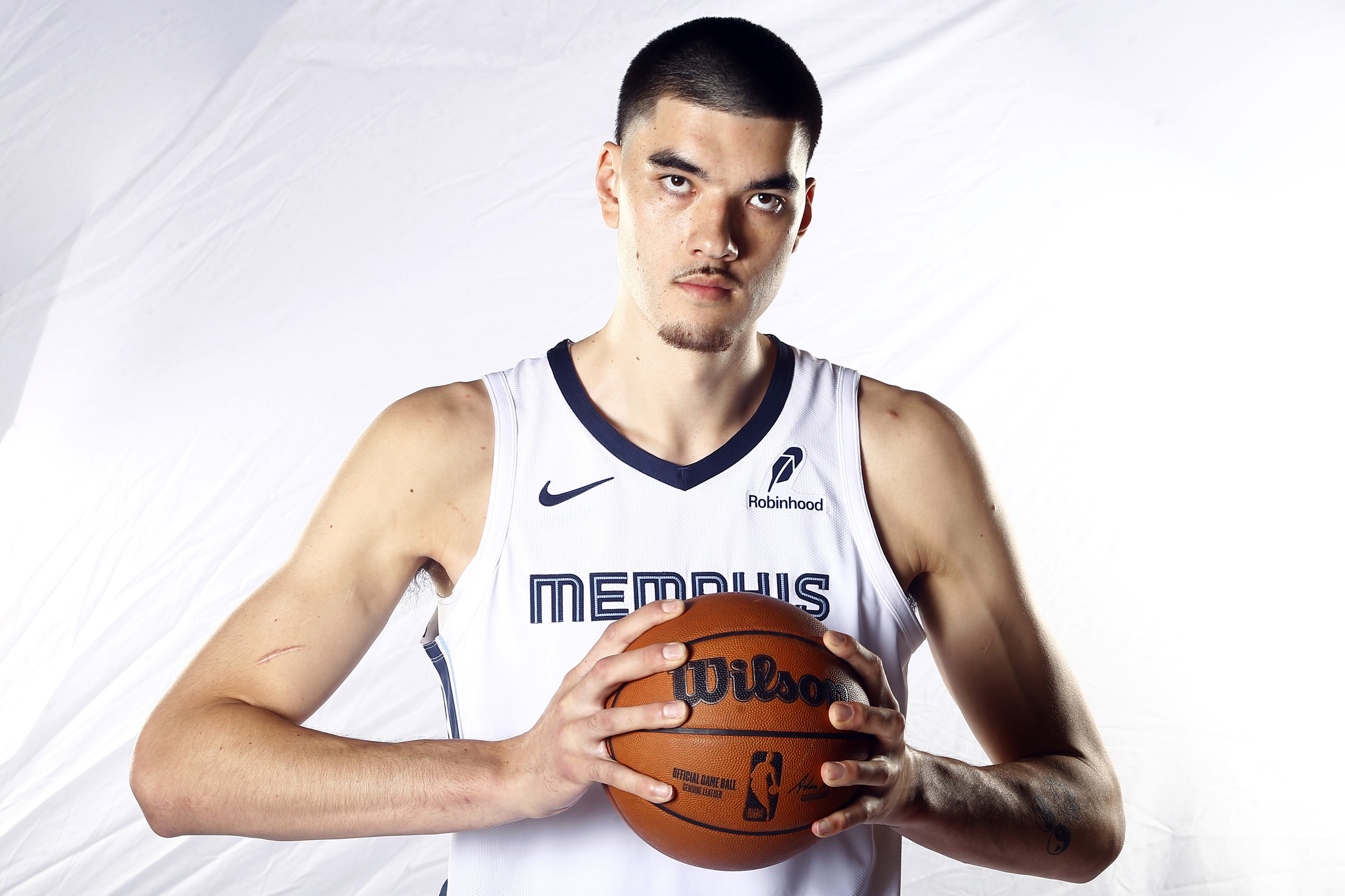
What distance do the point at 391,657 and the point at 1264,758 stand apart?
2.34 meters

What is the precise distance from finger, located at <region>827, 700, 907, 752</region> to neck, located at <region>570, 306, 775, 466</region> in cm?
62

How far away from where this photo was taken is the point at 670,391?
1726mm

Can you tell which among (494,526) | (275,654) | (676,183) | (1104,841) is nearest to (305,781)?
(275,654)

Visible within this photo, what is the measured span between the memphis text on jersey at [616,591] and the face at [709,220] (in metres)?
0.36

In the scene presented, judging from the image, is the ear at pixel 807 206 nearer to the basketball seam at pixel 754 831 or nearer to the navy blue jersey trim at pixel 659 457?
the navy blue jersey trim at pixel 659 457

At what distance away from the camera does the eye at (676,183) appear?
5.29 feet

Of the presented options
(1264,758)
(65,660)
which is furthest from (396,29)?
(1264,758)

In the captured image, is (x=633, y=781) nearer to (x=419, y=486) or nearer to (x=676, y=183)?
(x=419, y=486)

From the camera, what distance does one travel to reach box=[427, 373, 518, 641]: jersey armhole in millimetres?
1607

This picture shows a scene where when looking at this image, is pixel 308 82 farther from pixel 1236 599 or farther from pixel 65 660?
pixel 1236 599

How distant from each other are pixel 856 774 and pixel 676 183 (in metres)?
0.91

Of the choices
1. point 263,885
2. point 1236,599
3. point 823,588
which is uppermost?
point 1236,599

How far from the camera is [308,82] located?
9.64 feet
